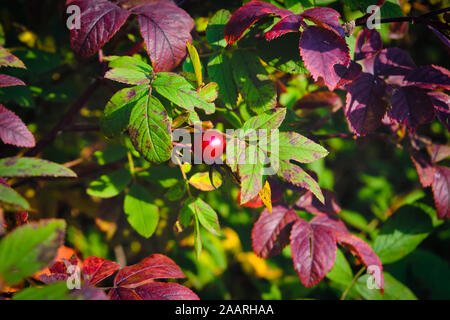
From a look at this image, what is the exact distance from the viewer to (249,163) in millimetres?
734

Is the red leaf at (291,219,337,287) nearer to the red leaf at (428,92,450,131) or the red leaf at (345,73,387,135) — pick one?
the red leaf at (345,73,387,135)

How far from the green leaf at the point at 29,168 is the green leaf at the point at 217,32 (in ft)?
1.75

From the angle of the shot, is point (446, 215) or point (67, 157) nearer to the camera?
point (446, 215)

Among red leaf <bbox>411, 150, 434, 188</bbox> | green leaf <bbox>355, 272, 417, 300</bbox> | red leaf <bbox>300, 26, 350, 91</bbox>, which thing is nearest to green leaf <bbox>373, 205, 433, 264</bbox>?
green leaf <bbox>355, 272, 417, 300</bbox>

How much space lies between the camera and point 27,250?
526 mm

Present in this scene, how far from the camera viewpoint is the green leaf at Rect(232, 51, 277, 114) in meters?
0.88

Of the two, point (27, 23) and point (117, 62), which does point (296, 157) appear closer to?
point (117, 62)

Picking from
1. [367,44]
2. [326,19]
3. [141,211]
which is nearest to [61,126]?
[141,211]

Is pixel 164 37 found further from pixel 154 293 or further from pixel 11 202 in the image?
pixel 154 293

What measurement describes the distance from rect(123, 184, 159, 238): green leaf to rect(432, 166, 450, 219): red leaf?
36.7 inches

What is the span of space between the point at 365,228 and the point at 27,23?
1970 mm

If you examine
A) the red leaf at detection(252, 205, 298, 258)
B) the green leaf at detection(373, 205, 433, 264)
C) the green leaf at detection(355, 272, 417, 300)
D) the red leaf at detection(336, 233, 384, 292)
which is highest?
the red leaf at detection(252, 205, 298, 258)

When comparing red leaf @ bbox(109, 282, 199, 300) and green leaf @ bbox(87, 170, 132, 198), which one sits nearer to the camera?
red leaf @ bbox(109, 282, 199, 300)
